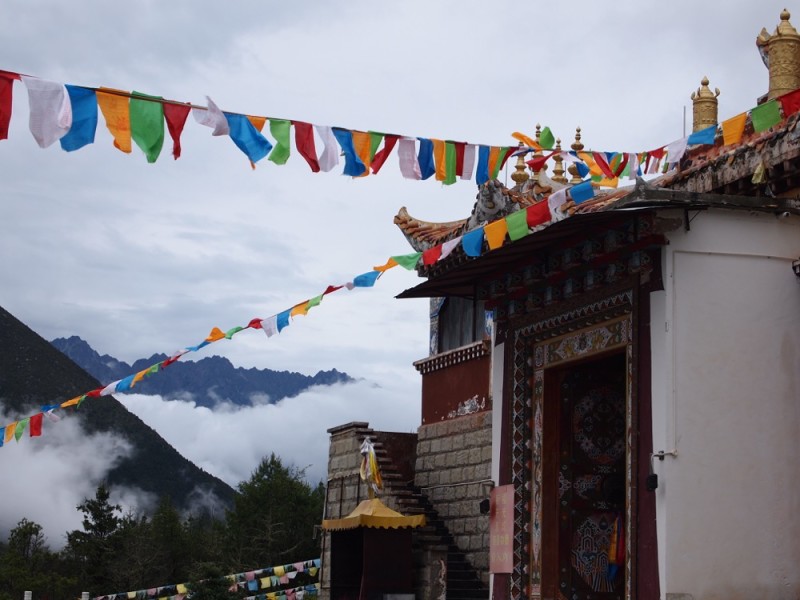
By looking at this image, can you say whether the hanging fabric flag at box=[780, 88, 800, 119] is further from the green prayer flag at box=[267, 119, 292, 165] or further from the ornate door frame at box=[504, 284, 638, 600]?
the green prayer flag at box=[267, 119, 292, 165]

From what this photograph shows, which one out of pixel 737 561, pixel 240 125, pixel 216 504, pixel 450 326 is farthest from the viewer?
pixel 216 504

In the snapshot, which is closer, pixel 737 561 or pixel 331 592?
pixel 737 561

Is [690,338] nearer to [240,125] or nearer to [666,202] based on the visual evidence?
[666,202]

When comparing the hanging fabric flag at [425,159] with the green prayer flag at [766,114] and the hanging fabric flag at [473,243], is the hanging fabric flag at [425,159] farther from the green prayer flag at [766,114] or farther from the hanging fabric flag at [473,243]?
the green prayer flag at [766,114]

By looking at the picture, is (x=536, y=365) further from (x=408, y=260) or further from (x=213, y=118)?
(x=213, y=118)

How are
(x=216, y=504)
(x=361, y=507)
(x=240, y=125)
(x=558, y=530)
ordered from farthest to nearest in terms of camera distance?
(x=216, y=504), (x=361, y=507), (x=558, y=530), (x=240, y=125)

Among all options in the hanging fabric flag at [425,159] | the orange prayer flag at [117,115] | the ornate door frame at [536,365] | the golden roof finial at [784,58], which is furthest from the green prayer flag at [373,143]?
the golden roof finial at [784,58]

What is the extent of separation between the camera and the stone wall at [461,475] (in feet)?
59.6

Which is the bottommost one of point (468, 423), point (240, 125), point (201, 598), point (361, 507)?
point (201, 598)

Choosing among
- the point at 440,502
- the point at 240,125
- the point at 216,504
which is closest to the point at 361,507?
the point at 440,502

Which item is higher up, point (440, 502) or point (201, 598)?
point (440, 502)

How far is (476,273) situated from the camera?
1282 centimetres

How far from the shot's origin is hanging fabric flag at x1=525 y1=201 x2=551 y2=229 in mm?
10961

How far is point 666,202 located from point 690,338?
1.17 m
